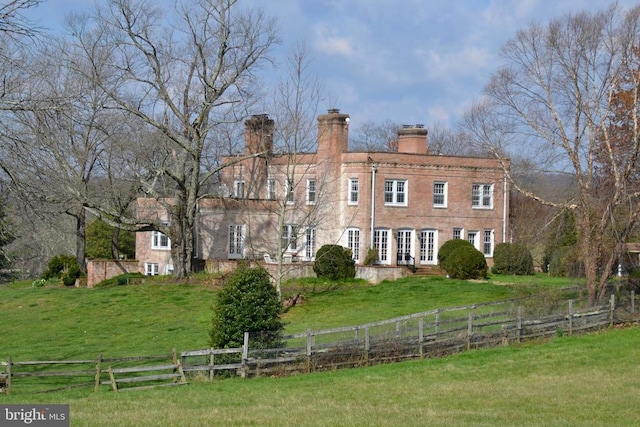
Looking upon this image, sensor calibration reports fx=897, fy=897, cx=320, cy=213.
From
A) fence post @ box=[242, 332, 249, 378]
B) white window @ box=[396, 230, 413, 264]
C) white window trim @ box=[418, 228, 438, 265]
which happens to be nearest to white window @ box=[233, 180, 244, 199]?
white window @ box=[396, 230, 413, 264]

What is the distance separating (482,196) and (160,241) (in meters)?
19.1

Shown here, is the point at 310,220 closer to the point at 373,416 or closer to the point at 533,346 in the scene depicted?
the point at 533,346

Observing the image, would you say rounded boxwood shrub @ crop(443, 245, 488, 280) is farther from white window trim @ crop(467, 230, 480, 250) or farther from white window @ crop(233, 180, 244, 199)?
white window @ crop(233, 180, 244, 199)

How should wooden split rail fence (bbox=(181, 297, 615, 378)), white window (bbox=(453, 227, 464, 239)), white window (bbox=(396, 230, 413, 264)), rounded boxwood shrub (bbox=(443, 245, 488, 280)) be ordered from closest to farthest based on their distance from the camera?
1. wooden split rail fence (bbox=(181, 297, 615, 378))
2. rounded boxwood shrub (bbox=(443, 245, 488, 280))
3. white window (bbox=(396, 230, 413, 264))
4. white window (bbox=(453, 227, 464, 239))

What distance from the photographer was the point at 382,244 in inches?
1930

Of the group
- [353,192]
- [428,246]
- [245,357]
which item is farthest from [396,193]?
[245,357]

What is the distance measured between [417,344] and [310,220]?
58.0ft

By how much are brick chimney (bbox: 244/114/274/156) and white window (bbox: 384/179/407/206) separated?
23.0ft

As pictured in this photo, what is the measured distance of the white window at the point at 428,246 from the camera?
163 ft

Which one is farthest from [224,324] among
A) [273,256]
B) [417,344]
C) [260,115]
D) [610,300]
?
[260,115]

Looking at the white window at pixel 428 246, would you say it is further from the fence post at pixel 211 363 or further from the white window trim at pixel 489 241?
the fence post at pixel 211 363

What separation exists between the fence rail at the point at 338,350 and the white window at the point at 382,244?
18.0 metres

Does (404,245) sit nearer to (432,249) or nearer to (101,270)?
(432,249)

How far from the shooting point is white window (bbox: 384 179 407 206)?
49.2m
